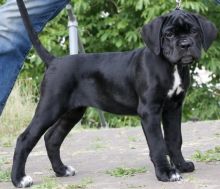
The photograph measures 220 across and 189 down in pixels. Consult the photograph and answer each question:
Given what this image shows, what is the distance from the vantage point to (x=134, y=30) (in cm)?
1058

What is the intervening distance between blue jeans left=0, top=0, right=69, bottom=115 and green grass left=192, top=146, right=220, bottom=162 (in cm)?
161

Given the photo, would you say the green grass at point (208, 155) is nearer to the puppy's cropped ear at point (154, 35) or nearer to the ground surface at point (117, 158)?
the ground surface at point (117, 158)

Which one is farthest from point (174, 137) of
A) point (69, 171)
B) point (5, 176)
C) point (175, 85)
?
point (5, 176)

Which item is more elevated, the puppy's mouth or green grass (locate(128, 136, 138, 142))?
the puppy's mouth

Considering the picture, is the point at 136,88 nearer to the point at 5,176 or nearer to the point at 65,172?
the point at 65,172

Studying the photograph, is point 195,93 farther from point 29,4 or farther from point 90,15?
point 29,4

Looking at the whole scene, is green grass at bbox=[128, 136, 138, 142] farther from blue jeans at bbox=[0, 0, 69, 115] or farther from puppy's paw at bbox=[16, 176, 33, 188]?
puppy's paw at bbox=[16, 176, 33, 188]

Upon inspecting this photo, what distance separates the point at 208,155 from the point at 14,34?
1.84 metres

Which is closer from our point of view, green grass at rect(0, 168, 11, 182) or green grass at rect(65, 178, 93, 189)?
green grass at rect(65, 178, 93, 189)

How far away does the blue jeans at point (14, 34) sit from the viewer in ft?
16.9

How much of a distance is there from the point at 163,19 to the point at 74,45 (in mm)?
4226

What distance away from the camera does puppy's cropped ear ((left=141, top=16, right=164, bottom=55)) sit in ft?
13.8

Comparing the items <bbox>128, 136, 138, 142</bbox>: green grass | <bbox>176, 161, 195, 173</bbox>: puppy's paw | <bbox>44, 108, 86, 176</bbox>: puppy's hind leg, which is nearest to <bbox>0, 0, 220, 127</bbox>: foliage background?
<bbox>128, 136, 138, 142</bbox>: green grass

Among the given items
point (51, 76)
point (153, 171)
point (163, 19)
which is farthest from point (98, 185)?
point (163, 19)
